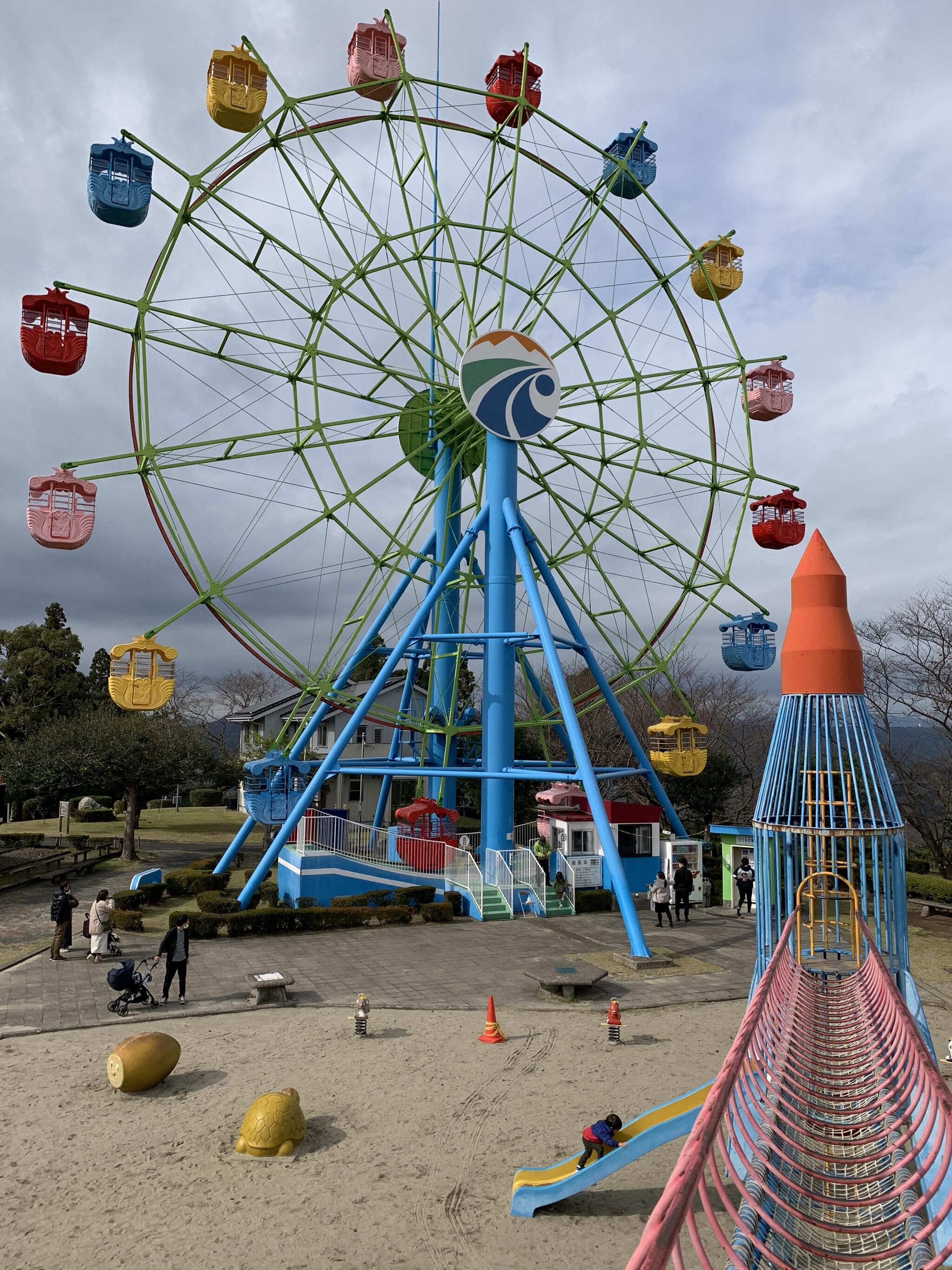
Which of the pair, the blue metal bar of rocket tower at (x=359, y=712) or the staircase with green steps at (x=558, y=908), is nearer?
the blue metal bar of rocket tower at (x=359, y=712)

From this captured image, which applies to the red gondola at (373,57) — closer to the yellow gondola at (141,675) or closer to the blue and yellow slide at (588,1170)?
the yellow gondola at (141,675)

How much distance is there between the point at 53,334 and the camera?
56.0 feet

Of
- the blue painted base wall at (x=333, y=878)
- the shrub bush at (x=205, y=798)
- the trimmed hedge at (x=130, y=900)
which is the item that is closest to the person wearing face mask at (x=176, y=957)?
the trimmed hedge at (x=130, y=900)

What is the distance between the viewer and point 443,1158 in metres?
8.02

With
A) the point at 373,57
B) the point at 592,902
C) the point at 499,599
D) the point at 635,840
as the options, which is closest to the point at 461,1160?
the point at 592,902

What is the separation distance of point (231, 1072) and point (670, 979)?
7.77 metres

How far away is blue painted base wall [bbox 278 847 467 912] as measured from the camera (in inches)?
799

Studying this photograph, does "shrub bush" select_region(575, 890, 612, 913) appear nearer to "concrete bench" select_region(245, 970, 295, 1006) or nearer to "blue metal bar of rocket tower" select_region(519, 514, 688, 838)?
"blue metal bar of rocket tower" select_region(519, 514, 688, 838)

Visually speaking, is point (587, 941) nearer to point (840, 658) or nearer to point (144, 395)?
point (840, 658)

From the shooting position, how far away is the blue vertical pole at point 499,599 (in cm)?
2239

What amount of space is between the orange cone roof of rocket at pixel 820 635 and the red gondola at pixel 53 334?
558 inches

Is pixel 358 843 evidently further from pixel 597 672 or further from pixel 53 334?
pixel 53 334

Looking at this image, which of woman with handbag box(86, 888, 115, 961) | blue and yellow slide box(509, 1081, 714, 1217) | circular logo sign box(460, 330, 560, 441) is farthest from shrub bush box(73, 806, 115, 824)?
blue and yellow slide box(509, 1081, 714, 1217)

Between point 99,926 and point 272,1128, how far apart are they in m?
8.24
